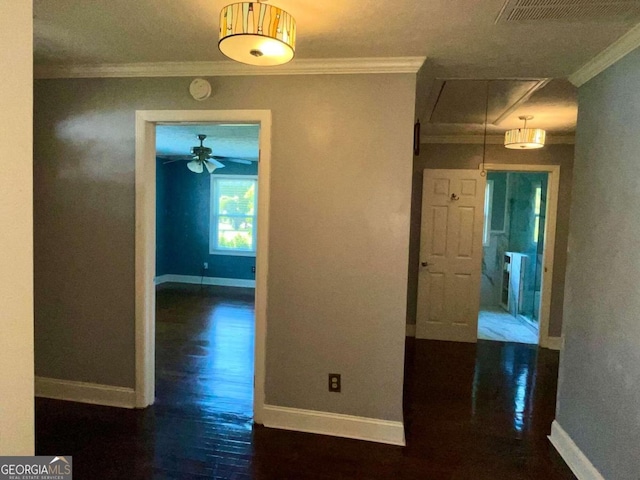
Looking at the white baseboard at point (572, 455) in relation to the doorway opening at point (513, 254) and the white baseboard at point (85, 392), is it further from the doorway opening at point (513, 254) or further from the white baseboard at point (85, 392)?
the white baseboard at point (85, 392)

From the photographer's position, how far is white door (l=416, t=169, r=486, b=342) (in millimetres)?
4715

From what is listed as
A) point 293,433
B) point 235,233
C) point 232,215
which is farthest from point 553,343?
point 232,215

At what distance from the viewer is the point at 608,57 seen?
7.30 feet

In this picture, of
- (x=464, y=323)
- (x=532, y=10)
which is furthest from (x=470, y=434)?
(x=532, y=10)

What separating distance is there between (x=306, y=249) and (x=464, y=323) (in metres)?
2.91

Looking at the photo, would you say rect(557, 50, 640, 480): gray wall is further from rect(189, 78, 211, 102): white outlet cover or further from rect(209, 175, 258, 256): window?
rect(209, 175, 258, 256): window

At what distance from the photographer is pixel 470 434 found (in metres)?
2.80

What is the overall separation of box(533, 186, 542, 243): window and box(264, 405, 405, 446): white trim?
4459mm

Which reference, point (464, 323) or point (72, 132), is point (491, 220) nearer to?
point (464, 323)

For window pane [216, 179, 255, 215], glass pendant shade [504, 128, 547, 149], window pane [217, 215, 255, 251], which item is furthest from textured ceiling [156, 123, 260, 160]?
glass pendant shade [504, 128, 547, 149]

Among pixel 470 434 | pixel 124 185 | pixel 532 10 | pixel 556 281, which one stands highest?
pixel 532 10

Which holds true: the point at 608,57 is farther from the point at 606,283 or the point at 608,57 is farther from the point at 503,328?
the point at 503,328

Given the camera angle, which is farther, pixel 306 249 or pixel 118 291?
pixel 118 291

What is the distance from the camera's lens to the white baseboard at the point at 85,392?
3008 mm
